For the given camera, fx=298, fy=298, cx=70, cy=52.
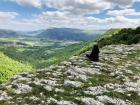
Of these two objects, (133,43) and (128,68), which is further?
(133,43)

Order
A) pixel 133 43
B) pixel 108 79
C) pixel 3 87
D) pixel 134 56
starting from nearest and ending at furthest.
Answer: pixel 3 87 < pixel 108 79 < pixel 134 56 < pixel 133 43

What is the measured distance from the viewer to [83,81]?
34.0 meters

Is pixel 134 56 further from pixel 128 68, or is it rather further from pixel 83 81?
pixel 83 81

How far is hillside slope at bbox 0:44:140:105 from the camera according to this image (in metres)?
27.6

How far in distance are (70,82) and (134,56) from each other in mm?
23835

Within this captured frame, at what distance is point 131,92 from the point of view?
3250cm

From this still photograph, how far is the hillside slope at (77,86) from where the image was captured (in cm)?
2758

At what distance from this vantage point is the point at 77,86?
1258 inches

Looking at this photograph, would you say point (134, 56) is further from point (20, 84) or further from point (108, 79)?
point (20, 84)

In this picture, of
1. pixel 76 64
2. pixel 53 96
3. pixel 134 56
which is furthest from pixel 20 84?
pixel 134 56

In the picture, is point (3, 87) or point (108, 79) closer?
point (3, 87)

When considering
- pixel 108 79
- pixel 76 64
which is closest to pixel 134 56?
pixel 76 64

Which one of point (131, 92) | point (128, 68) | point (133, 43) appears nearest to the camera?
point (131, 92)

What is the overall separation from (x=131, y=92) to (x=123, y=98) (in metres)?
2.52
